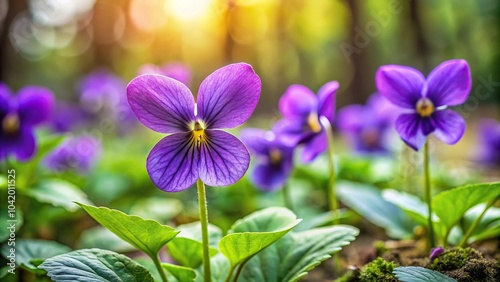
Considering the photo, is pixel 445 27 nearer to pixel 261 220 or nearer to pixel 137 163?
pixel 137 163

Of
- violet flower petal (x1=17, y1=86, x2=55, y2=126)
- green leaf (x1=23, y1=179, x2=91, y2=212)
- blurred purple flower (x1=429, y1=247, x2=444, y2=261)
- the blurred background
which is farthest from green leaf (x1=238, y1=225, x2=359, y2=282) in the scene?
the blurred background

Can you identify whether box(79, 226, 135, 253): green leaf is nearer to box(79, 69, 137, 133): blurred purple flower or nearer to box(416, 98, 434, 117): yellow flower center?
box(416, 98, 434, 117): yellow flower center

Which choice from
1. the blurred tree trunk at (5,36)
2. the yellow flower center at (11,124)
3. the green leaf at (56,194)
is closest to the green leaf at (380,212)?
the green leaf at (56,194)

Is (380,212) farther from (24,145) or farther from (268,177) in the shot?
(24,145)

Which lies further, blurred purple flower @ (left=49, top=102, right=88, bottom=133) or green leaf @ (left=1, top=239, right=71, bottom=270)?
blurred purple flower @ (left=49, top=102, right=88, bottom=133)

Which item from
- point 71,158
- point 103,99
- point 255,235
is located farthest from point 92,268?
point 103,99

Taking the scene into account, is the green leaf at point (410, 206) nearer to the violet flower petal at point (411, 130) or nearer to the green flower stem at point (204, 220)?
the violet flower petal at point (411, 130)
